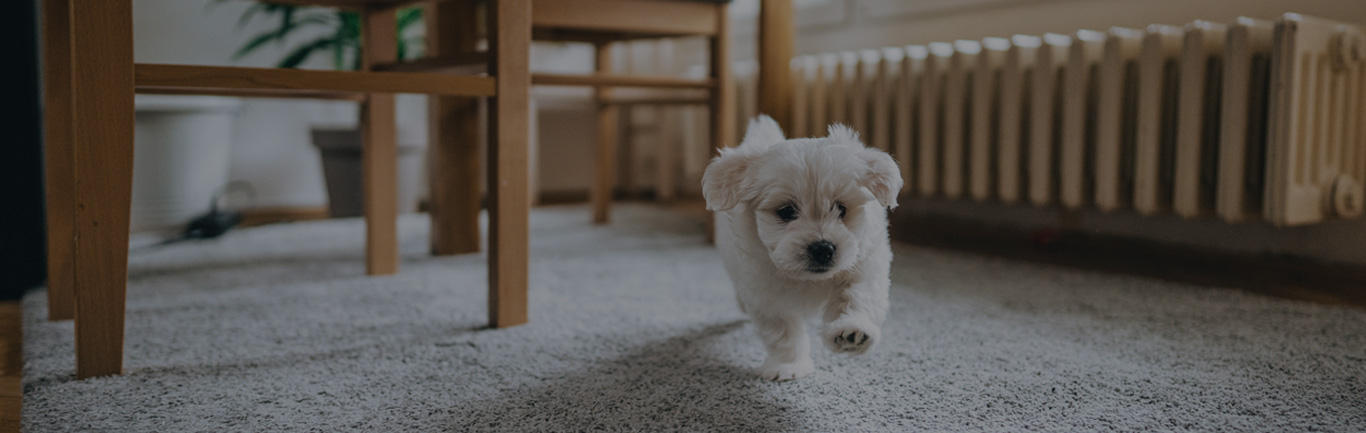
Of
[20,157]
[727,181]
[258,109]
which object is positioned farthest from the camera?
[258,109]

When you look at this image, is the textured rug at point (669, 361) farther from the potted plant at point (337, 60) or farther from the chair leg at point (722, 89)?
the potted plant at point (337, 60)

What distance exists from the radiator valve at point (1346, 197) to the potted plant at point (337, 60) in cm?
250

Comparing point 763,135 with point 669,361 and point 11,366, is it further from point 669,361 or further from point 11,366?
point 11,366

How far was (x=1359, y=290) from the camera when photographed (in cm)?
151

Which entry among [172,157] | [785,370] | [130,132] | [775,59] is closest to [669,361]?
[785,370]

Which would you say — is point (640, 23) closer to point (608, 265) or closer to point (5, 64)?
point (608, 265)

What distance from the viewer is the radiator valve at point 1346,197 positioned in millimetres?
1604

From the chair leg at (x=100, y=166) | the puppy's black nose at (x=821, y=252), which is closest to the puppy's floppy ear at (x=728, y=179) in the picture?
the puppy's black nose at (x=821, y=252)

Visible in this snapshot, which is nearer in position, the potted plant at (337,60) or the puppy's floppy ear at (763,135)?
the puppy's floppy ear at (763,135)

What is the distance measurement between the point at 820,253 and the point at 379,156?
1076 mm

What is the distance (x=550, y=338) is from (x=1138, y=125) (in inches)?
54.9

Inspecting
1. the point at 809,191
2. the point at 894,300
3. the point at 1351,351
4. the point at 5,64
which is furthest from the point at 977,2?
the point at 5,64

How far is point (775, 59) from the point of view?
2.05m

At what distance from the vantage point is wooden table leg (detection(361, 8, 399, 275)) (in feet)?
5.33
